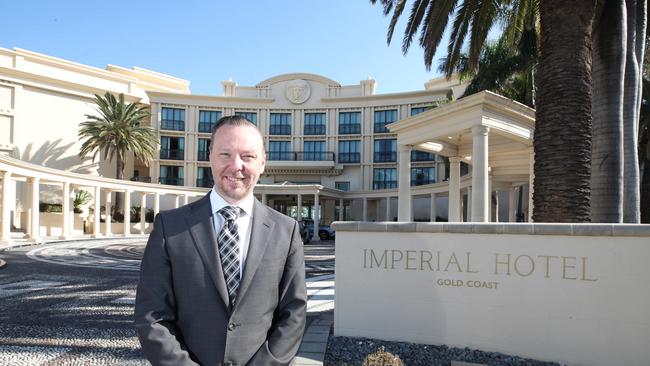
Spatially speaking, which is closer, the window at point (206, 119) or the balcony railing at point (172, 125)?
the balcony railing at point (172, 125)

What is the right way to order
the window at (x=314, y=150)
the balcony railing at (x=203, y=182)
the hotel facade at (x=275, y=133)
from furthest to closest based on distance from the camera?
the window at (x=314, y=150)
the balcony railing at (x=203, y=182)
the hotel facade at (x=275, y=133)

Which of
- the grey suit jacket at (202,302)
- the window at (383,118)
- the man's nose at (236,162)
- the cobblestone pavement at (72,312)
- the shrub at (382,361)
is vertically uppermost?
the window at (383,118)

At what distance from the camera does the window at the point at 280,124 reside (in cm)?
4412

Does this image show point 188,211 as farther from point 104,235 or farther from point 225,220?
point 104,235

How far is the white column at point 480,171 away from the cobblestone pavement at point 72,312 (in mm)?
4807

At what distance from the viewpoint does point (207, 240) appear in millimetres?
1910

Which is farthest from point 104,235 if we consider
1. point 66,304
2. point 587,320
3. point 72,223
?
point 587,320

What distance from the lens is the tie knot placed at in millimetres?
1969

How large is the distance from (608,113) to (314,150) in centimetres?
3696

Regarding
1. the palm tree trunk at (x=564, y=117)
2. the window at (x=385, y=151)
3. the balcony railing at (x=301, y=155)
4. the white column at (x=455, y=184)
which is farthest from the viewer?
the balcony railing at (x=301, y=155)

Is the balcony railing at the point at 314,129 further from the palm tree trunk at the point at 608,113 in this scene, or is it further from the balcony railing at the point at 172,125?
the palm tree trunk at the point at 608,113

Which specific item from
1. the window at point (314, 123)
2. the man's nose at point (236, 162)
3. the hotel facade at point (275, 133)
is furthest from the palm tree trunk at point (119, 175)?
the man's nose at point (236, 162)

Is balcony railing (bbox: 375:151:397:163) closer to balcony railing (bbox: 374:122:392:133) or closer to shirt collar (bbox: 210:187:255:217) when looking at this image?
balcony railing (bbox: 374:122:392:133)

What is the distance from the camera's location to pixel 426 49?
10.5 meters
